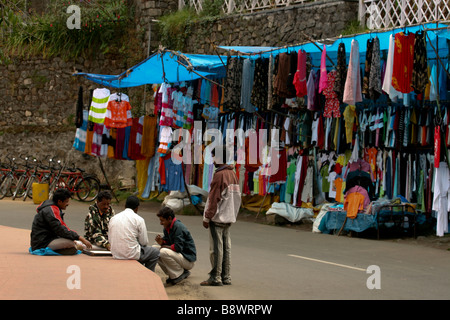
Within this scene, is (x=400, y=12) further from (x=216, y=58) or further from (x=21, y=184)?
(x=21, y=184)

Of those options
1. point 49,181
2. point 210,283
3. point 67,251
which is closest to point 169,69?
point 49,181

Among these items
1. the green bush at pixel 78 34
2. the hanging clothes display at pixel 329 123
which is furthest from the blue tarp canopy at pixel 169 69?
the green bush at pixel 78 34

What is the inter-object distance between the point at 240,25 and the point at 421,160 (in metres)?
7.69

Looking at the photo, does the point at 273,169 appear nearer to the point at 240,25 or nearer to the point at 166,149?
the point at 166,149

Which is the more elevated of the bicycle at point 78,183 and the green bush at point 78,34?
the green bush at point 78,34

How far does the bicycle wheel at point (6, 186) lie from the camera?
24.1 metres

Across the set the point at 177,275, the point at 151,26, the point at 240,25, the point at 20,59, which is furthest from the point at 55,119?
the point at 177,275

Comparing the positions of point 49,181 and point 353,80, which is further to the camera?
point 49,181

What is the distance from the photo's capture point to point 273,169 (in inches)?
672

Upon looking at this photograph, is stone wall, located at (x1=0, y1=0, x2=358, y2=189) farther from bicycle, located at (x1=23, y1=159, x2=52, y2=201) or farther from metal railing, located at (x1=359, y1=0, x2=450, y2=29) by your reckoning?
bicycle, located at (x1=23, y1=159, x2=52, y2=201)

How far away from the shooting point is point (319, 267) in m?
11.2

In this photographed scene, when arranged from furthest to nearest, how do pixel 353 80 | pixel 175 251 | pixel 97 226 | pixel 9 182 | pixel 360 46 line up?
pixel 9 182
pixel 360 46
pixel 353 80
pixel 97 226
pixel 175 251

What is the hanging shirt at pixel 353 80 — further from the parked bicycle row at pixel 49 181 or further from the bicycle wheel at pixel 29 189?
the bicycle wheel at pixel 29 189

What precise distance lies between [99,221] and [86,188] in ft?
40.2
